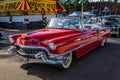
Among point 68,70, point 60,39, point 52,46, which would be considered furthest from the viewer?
point 68,70

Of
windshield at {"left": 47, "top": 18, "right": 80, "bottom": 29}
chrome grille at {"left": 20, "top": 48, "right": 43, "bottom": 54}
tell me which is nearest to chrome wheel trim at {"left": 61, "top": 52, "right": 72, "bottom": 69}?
chrome grille at {"left": 20, "top": 48, "right": 43, "bottom": 54}

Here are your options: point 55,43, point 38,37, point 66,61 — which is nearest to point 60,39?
point 55,43

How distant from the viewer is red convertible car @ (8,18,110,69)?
5664mm

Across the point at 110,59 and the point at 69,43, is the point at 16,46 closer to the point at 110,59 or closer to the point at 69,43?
the point at 69,43

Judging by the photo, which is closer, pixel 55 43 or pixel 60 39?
pixel 55 43

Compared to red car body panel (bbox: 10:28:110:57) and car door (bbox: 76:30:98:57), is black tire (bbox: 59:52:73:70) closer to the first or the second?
red car body panel (bbox: 10:28:110:57)

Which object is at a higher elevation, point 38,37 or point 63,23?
point 63,23

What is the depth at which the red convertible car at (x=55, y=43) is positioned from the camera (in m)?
5.66

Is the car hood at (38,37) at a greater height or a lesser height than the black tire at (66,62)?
greater

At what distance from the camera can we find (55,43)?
5.62 meters

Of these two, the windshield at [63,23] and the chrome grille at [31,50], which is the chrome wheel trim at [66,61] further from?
the windshield at [63,23]

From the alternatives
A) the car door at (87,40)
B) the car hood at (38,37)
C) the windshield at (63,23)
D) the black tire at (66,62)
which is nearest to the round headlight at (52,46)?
the car hood at (38,37)

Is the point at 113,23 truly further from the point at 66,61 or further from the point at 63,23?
the point at 66,61

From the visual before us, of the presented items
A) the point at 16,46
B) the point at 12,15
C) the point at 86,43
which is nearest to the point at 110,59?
the point at 86,43
